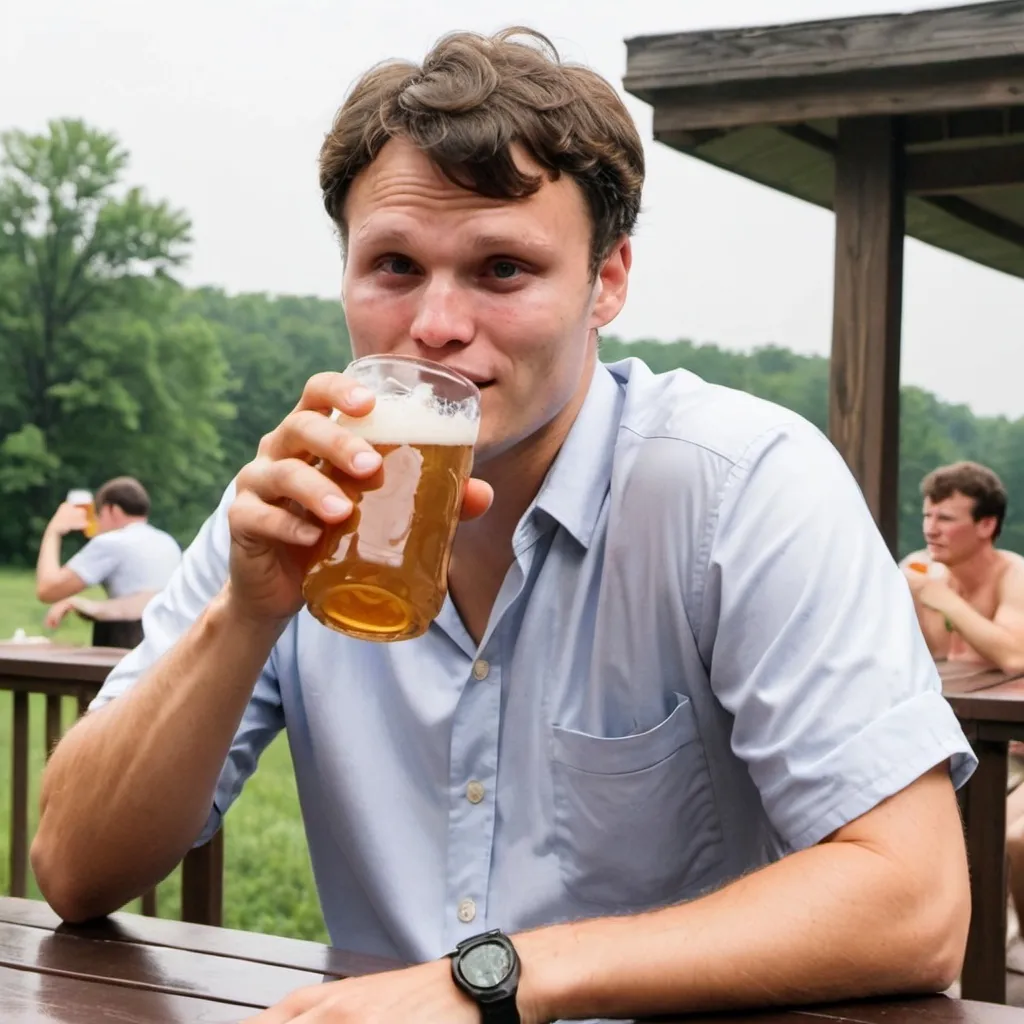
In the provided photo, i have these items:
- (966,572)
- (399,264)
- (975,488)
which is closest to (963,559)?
(966,572)

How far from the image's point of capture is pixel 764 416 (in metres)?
1.35

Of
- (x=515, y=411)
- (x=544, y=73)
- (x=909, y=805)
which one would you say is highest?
(x=544, y=73)

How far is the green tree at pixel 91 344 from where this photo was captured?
2752 cm

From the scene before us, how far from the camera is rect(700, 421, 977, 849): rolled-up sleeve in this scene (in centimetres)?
110

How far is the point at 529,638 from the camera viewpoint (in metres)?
1.38

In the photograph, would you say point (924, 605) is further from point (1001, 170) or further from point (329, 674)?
point (329, 674)

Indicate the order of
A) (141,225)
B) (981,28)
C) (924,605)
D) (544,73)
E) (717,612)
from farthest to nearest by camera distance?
1. (141,225)
2. (924,605)
3. (981,28)
4. (544,73)
5. (717,612)

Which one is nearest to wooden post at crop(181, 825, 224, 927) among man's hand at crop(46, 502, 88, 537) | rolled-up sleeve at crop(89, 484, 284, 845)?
rolled-up sleeve at crop(89, 484, 284, 845)

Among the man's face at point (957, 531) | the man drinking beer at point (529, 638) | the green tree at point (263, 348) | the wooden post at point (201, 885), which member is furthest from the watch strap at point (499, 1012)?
the green tree at point (263, 348)

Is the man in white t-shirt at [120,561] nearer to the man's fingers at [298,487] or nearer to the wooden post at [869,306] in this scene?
the wooden post at [869,306]

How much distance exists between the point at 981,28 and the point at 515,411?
312cm

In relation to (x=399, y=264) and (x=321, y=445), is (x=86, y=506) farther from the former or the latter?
(x=321, y=445)

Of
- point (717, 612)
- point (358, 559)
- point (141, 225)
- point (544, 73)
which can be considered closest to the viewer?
point (358, 559)

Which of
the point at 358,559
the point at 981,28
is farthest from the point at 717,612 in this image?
the point at 981,28
